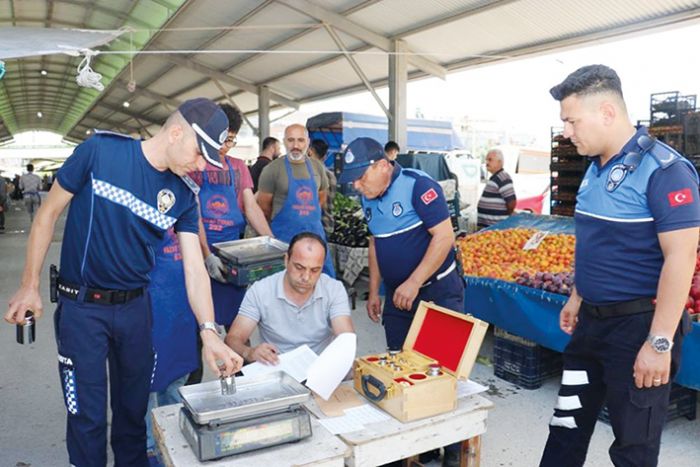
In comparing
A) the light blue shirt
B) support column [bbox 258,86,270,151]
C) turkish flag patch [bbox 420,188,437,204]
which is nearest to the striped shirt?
turkish flag patch [bbox 420,188,437,204]

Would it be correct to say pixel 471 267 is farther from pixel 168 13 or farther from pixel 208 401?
pixel 168 13

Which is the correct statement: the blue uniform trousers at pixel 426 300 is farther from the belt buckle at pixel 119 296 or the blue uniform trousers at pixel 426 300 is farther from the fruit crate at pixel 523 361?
the belt buckle at pixel 119 296

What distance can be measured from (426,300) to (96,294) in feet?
4.93

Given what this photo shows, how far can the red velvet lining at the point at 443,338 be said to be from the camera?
206 cm

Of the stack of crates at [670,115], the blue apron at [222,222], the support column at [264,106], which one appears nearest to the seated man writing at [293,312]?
the blue apron at [222,222]

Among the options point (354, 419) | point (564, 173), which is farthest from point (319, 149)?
point (354, 419)

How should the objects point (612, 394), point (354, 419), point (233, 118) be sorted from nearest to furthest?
point (354, 419), point (612, 394), point (233, 118)

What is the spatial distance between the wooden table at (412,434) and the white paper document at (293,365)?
15 centimetres

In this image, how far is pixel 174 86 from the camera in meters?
18.8

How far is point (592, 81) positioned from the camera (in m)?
1.88

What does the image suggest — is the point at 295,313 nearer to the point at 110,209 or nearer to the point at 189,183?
the point at 189,183

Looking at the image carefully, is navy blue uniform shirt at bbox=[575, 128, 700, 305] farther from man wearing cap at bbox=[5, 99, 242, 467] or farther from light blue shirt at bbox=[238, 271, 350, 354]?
man wearing cap at bbox=[5, 99, 242, 467]

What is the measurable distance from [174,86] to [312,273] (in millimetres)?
17800

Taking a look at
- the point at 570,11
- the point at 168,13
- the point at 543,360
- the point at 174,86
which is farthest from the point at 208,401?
the point at 174,86
